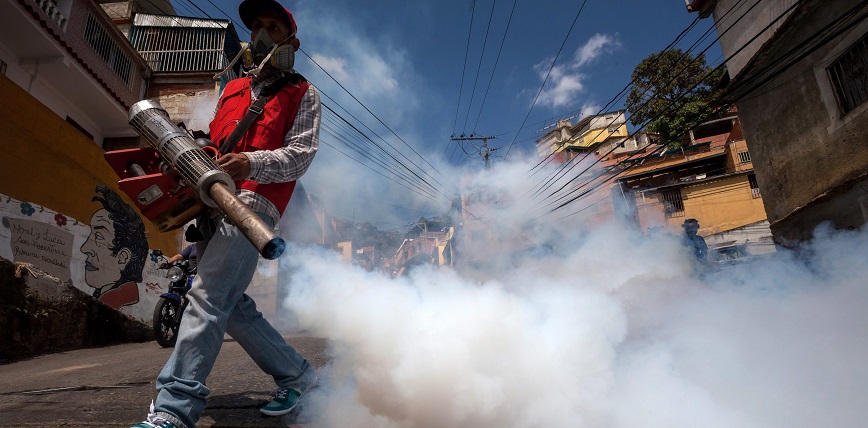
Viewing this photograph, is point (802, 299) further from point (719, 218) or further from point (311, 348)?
point (719, 218)

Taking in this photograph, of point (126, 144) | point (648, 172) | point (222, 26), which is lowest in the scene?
point (126, 144)

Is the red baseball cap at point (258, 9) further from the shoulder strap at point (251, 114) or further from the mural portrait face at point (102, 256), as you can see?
the mural portrait face at point (102, 256)

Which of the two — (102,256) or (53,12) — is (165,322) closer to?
(102,256)

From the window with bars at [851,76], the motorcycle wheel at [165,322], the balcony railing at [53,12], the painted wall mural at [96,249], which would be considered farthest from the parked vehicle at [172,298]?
the window with bars at [851,76]

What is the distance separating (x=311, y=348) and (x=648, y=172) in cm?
2445

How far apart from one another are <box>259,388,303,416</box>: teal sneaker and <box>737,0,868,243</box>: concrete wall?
8.43 meters

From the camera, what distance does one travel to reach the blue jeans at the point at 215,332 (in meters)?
1.51

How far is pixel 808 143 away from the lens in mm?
7711

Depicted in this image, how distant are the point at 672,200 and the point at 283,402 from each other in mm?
26093

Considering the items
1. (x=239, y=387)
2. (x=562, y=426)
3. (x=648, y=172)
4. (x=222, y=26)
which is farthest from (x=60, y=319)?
(x=648, y=172)

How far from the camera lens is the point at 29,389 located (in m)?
3.00

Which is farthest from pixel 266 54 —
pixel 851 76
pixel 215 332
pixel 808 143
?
pixel 808 143

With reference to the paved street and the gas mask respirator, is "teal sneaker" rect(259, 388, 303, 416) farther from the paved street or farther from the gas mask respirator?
the gas mask respirator

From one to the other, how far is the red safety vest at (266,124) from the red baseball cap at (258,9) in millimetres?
328
